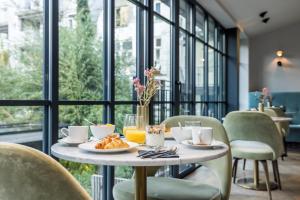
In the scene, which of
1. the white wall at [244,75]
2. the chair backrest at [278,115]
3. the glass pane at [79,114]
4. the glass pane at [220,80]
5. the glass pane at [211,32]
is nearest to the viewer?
the glass pane at [79,114]

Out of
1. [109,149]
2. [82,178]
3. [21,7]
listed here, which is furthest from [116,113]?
[109,149]

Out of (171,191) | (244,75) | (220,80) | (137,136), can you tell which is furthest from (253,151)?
(244,75)

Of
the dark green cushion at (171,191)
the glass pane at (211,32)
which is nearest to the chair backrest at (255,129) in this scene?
the dark green cushion at (171,191)

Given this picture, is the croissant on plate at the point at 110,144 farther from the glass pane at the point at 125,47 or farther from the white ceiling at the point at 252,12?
the white ceiling at the point at 252,12

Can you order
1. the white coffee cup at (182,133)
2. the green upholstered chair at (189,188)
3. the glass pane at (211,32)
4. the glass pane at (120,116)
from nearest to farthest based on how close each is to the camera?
the white coffee cup at (182,133) < the green upholstered chair at (189,188) < the glass pane at (120,116) < the glass pane at (211,32)

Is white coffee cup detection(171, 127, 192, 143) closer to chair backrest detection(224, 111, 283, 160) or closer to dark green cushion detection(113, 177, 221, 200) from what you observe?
dark green cushion detection(113, 177, 221, 200)

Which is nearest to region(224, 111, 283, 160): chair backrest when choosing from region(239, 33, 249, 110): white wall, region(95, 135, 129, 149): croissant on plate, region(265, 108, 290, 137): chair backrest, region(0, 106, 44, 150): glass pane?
region(265, 108, 290, 137): chair backrest

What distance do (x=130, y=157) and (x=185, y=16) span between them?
159 inches

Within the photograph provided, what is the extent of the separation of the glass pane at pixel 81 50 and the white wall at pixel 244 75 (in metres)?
5.36

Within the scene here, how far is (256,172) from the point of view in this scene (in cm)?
369

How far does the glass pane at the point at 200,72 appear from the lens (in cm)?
536

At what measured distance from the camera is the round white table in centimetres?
112

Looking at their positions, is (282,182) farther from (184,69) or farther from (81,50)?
(81,50)

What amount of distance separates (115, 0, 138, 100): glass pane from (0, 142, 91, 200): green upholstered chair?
2095 millimetres
